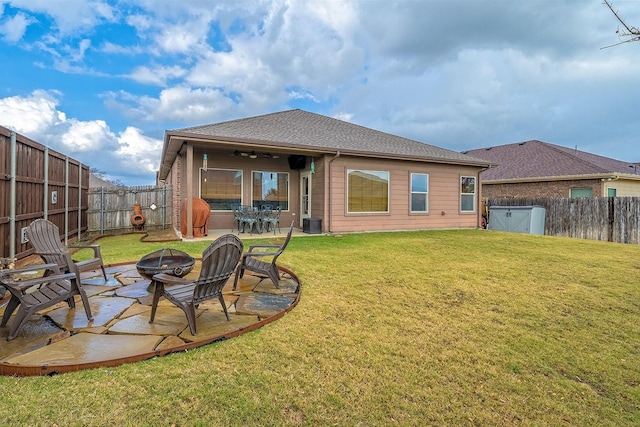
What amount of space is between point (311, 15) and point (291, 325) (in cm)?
1179

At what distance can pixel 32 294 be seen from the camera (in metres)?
2.99

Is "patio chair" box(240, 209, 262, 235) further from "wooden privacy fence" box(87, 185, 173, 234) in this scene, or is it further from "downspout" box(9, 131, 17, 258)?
"downspout" box(9, 131, 17, 258)

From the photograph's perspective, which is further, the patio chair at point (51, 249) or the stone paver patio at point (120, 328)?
the patio chair at point (51, 249)

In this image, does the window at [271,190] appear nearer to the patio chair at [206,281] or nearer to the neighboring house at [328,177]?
the neighboring house at [328,177]

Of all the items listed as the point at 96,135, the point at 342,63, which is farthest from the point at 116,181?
the point at 342,63

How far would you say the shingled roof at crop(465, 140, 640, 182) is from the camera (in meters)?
15.2

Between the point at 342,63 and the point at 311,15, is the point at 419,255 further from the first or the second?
the point at 342,63

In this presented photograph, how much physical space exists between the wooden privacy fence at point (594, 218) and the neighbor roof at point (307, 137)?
3501 millimetres

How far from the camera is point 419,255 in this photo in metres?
7.12

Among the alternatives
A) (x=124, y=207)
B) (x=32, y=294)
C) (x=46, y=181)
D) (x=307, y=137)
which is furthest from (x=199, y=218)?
(x=32, y=294)

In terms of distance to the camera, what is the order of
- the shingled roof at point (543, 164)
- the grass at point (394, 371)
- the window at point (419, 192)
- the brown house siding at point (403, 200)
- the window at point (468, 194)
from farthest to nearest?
the shingled roof at point (543, 164), the window at point (468, 194), the window at point (419, 192), the brown house siding at point (403, 200), the grass at point (394, 371)

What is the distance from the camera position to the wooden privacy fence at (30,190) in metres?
5.34

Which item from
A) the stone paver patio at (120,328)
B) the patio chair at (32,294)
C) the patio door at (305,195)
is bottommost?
the stone paver patio at (120,328)

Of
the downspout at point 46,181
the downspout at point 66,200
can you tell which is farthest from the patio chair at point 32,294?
the downspout at point 66,200
